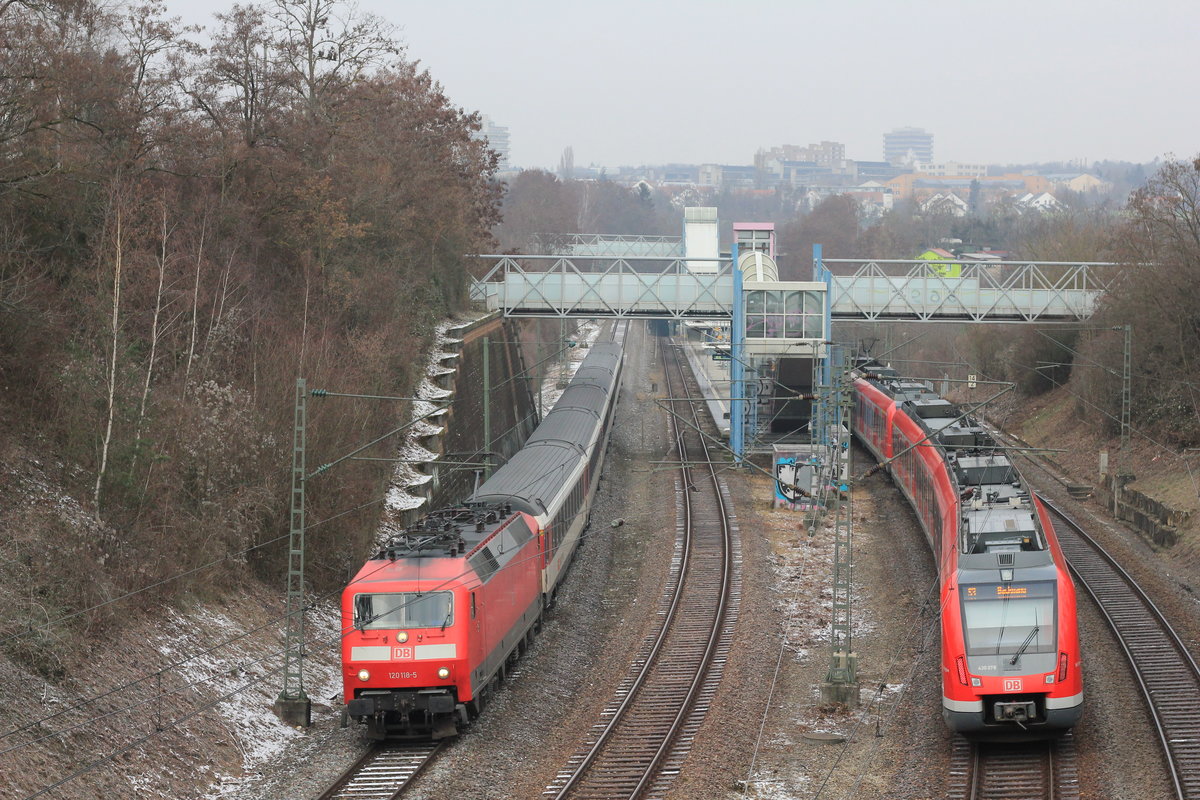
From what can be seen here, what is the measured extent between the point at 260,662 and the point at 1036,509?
13369 millimetres

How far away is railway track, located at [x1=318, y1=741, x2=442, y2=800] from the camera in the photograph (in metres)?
16.8

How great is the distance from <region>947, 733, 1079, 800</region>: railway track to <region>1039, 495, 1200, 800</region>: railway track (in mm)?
1329

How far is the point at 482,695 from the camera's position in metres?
20.4

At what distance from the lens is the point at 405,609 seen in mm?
18922

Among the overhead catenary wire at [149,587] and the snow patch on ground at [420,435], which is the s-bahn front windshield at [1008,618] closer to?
the overhead catenary wire at [149,587]

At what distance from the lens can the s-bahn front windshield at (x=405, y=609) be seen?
1891cm

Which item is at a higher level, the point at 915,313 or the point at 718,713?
the point at 915,313

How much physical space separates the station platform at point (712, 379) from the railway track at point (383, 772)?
23.5 meters

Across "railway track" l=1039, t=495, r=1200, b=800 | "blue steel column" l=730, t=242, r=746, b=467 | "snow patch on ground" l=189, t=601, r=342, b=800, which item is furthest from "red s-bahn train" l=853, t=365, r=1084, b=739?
"blue steel column" l=730, t=242, r=746, b=467

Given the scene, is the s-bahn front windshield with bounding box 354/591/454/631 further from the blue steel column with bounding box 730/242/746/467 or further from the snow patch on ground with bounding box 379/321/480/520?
the blue steel column with bounding box 730/242/746/467

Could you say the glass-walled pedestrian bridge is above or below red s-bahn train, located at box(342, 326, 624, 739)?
above

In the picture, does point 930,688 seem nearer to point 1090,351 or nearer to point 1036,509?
point 1036,509

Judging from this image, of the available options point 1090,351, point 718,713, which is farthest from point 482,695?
point 1090,351

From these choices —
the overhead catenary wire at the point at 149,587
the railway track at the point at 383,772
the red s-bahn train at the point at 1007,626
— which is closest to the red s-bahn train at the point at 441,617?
the railway track at the point at 383,772
